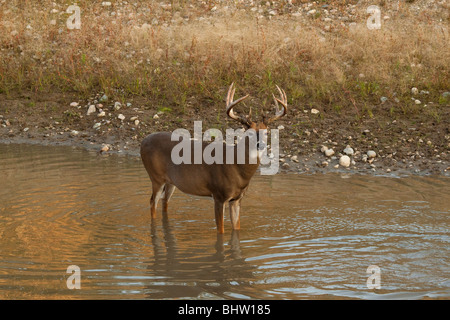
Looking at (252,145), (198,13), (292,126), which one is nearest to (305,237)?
(252,145)

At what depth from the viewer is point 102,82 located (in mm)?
14414

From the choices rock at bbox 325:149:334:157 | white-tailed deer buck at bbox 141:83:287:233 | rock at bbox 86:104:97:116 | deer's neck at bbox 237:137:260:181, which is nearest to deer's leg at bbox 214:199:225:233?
white-tailed deer buck at bbox 141:83:287:233

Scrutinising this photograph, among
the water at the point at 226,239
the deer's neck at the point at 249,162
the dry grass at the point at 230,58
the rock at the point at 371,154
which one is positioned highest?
the dry grass at the point at 230,58

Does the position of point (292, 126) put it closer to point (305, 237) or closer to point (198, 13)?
point (305, 237)

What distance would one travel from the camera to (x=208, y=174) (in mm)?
8461

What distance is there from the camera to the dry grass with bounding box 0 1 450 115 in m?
13.7

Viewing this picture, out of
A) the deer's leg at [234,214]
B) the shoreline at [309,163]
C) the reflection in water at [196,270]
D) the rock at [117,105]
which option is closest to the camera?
the reflection in water at [196,270]

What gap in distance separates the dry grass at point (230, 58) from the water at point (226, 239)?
3.00 m

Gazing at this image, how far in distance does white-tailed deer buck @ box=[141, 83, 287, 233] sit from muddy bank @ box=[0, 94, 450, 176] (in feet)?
10.2

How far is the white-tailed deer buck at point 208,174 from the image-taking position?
8133 mm

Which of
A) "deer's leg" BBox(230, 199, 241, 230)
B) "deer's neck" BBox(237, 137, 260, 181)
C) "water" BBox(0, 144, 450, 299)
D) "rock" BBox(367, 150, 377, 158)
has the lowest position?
"water" BBox(0, 144, 450, 299)

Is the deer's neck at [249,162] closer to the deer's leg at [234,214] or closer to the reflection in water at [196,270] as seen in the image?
the deer's leg at [234,214]

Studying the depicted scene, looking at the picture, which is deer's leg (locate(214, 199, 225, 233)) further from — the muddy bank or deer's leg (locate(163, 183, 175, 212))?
the muddy bank

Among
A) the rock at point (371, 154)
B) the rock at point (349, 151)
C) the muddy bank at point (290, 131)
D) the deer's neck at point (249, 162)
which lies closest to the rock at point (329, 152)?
the muddy bank at point (290, 131)
